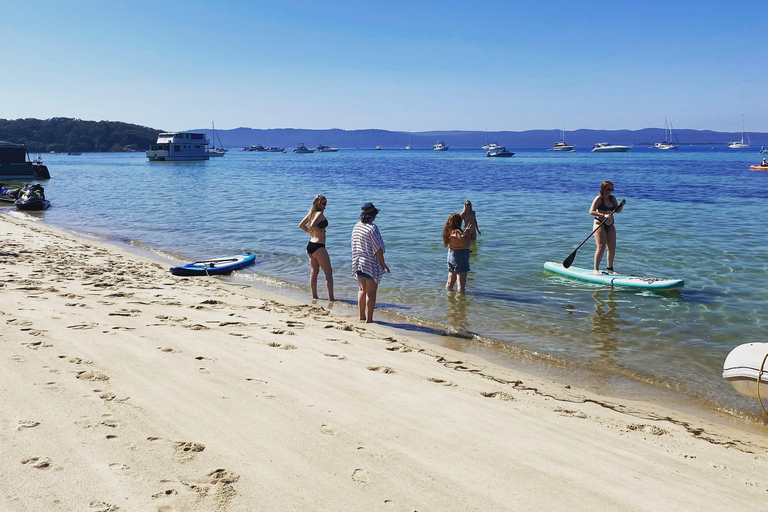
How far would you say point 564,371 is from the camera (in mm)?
6449

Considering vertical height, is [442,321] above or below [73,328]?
below

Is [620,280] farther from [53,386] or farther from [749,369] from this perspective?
[53,386]

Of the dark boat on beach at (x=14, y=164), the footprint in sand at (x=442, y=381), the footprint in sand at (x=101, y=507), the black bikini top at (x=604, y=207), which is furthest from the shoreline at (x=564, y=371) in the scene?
the dark boat on beach at (x=14, y=164)

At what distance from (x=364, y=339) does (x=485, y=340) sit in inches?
69.2

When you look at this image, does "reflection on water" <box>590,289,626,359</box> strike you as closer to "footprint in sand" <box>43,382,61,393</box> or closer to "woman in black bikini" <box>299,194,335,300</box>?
"woman in black bikini" <box>299,194,335,300</box>

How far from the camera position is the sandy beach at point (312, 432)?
3.11 meters

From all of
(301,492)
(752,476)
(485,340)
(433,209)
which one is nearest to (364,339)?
(485,340)

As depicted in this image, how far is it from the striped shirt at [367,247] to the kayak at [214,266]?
486 cm

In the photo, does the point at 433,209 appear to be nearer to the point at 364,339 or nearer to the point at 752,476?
the point at 364,339

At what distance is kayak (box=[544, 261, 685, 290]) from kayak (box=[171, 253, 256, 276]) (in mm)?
6400

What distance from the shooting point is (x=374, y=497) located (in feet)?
10.2

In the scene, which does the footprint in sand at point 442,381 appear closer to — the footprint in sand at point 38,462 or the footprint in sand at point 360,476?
the footprint in sand at point 360,476

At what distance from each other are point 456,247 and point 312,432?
5712 mm

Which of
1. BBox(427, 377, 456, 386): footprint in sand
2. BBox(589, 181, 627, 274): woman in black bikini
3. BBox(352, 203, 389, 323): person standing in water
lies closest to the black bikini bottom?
BBox(352, 203, 389, 323): person standing in water
